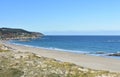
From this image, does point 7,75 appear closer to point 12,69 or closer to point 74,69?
Result: point 12,69

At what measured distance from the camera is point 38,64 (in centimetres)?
2847

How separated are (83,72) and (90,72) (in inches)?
21.1

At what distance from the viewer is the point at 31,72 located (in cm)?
2438

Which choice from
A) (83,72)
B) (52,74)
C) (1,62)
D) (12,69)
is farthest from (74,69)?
(1,62)

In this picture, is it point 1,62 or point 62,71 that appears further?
point 1,62

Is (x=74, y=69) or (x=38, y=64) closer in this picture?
(x=74, y=69)

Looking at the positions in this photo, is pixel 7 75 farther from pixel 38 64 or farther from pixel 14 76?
pixel 38 64

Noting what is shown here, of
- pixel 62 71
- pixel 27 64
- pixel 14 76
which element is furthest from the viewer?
pixel 27 64

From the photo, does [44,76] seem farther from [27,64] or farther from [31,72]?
[27,64]

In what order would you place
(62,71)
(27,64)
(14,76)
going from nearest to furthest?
(14,76), (62,71), (27,64)

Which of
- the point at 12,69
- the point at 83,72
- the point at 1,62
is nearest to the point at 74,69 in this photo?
the point at 83,72

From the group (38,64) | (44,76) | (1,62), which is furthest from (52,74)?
(1,62)

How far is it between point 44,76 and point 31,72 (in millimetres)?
1504

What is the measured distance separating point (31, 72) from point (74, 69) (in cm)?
359
